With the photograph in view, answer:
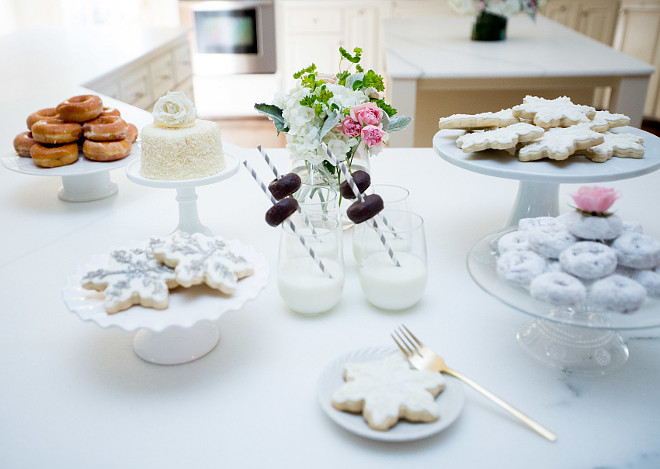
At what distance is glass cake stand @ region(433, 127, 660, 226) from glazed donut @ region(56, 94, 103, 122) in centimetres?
82

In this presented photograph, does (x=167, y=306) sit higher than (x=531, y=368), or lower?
higher

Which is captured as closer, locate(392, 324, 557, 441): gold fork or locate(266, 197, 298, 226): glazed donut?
locate(392, 324, 557, 441): gold fork

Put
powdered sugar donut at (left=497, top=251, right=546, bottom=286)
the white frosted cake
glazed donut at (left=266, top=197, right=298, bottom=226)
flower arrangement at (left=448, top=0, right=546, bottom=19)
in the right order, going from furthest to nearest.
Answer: flower arrangement at (left=448, top=0, right=546, bottom=19) → the white frosted cake → glazed donut at (left=266, top=197, right=298, bottom=226) → powdered sugar donut at (left=497, top=251, right=546, bottom=286)

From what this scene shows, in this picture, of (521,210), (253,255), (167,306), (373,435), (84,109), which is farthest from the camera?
(84,109)

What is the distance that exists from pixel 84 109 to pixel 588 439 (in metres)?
1.26

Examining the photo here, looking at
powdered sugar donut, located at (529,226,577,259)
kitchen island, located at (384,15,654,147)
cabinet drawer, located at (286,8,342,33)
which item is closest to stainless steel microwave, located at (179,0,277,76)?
cabinet drawer, located at (286,8,342,33)

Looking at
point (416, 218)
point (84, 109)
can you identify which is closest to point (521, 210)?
point (416, 218)

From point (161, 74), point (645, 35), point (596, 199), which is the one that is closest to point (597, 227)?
point (596, 199)

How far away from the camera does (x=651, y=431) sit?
0.74 meters

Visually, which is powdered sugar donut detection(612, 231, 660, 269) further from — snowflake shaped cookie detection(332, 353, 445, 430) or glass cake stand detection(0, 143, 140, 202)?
glass cake stand detection(0, 143, 140, 202)

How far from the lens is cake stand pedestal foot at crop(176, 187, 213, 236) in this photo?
46.8 inches

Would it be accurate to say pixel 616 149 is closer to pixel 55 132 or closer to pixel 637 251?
pixel 637 251

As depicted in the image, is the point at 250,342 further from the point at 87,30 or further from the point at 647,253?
the point at 87,30

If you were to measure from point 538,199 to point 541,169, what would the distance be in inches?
6.1
